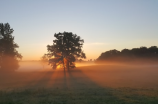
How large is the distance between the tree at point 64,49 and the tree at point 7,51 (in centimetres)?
910

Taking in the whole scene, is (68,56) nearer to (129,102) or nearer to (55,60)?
(55,60)

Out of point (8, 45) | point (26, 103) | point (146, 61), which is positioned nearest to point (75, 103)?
point (26, 103)

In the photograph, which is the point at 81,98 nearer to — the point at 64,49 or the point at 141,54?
the point at 64,49

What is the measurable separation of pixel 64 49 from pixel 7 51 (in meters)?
14.8

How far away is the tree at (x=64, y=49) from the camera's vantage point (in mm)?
51844

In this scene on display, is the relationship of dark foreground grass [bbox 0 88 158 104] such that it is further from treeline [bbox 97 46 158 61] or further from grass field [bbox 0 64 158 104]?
treeline [bbox 97 46 158 61]

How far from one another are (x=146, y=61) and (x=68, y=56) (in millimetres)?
62075

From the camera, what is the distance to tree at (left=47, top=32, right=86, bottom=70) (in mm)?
51844

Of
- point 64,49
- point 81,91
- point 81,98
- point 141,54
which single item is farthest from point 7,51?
point 141,54

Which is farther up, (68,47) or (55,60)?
(68,47)

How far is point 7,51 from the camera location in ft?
167

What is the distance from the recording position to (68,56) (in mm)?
51938

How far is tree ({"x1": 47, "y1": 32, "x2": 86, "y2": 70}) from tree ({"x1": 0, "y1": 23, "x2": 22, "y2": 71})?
9.10m

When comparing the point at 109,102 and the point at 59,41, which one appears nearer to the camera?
the point at 109,102
